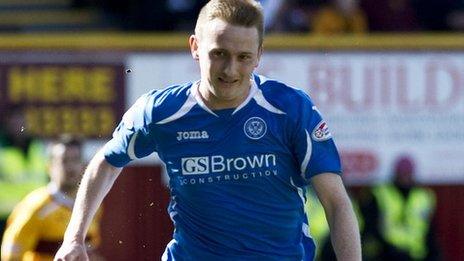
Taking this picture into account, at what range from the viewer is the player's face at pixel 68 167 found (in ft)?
34.1

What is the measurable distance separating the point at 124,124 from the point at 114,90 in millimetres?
7723

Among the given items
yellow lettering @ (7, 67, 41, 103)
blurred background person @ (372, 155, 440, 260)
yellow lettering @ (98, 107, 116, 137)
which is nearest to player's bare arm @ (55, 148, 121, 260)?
yellow lettering @ (98, 107, 116, 137)

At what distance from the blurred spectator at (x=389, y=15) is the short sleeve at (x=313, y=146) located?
887cm

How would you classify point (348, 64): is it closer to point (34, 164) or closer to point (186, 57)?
point (186, 57)

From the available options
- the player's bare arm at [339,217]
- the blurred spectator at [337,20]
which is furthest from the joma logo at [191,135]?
the blurred spectator at [337,20]

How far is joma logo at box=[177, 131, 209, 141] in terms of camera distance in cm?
589

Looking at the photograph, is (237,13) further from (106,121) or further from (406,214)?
(406,214)

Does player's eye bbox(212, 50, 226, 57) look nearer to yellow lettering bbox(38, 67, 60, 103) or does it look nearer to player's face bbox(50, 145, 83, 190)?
player's face bbox(50, 145, 83, 190)

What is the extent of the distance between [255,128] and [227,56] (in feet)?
1.15

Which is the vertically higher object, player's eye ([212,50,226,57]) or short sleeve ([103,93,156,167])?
player's eye ([212,50,226,57])

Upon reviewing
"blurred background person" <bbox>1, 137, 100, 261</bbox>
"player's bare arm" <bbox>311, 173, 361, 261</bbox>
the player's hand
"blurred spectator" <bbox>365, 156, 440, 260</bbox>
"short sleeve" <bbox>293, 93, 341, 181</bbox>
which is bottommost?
"blurred spectator" <bbox>365, 156, 440, 260</bbox>

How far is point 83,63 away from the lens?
1383 centimetres

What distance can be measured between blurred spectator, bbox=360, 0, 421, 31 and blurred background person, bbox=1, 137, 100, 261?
4.85 meters

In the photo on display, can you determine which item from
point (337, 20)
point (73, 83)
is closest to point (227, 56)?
point (73, 83)
